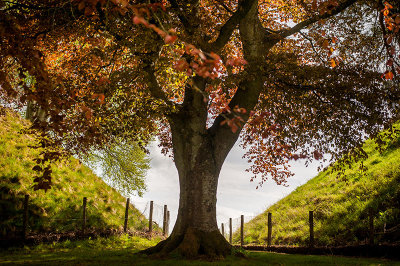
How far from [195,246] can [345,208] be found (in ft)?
40.3

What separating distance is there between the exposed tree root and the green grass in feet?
1.50

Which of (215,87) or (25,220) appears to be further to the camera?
(25,220)

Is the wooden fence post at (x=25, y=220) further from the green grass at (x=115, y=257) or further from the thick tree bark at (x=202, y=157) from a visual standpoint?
the thick tree bark at (x=202, y=157)

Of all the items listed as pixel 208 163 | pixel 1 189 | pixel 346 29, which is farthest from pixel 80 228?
pixel 346 29

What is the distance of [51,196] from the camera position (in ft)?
61.6

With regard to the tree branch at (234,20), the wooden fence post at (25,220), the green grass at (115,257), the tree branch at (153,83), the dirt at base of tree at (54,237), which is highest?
the tree branch at (234,20)

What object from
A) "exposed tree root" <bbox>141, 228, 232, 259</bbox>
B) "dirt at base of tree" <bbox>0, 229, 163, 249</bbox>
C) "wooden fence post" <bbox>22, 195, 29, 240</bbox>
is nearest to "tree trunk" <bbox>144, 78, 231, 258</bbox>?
"exposed tree root" <bbox>141, 228, 232, 259</bbox>

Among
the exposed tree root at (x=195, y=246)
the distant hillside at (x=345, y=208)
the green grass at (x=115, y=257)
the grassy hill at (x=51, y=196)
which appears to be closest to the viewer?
the green grass at (x=115, y=257)

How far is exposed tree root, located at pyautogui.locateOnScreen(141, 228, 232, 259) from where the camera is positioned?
35.8 ft

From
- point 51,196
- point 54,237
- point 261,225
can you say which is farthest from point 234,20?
point 261,225

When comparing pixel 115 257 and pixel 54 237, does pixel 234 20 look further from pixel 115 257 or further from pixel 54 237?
pixel 54 237

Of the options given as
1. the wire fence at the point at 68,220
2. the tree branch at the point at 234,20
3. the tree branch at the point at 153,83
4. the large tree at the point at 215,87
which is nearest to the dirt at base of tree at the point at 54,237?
the wire fence at the point at 68,220

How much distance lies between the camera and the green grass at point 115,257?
1022 cm

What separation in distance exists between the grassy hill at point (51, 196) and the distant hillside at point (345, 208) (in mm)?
10743
